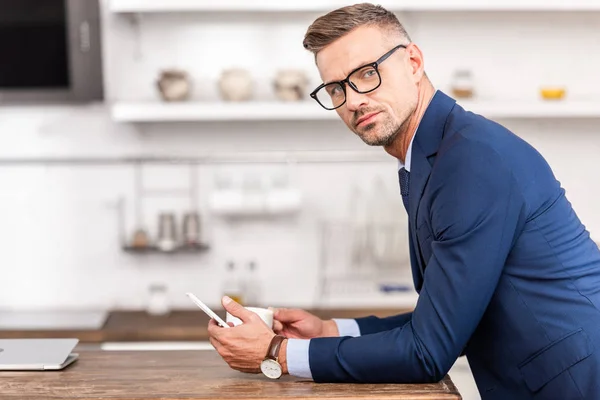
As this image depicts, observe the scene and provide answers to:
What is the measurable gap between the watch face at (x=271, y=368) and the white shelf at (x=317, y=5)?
1986 millimetres

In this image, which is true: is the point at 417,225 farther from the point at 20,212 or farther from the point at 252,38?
the point at 20,212

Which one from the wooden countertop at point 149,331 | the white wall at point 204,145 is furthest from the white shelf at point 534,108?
the wooden countertop at point 149,331

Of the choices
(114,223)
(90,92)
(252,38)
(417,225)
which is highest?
(252,38)

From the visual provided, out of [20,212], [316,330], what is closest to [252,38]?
[20,212]

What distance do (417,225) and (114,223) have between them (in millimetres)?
2252

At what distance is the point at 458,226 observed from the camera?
1.59 m

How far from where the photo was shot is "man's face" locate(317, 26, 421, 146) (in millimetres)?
1793

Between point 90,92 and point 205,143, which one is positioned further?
point 205,143

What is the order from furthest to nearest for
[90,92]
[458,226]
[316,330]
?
[90,92], [316,330], [458,226]

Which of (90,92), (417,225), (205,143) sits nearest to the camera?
(417,225)

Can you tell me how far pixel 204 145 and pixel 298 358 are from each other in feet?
7.17

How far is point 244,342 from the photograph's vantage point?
1691 millimetres

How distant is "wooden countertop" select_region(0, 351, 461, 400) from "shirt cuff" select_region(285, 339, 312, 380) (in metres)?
0.02

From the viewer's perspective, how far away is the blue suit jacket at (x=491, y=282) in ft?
5.23
